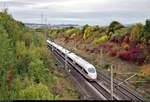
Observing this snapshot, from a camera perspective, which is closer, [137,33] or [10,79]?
[10,79]

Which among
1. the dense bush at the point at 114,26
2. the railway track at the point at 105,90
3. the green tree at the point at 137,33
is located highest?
the dense bush at the point at 114,26

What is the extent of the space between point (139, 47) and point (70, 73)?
17.7 metres

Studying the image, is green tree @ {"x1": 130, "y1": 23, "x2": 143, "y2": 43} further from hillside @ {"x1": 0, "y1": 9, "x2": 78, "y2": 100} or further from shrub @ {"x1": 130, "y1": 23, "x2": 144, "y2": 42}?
hillside @ {"x1": 0, "y1": 9, "x2": 78, "y2": 100}

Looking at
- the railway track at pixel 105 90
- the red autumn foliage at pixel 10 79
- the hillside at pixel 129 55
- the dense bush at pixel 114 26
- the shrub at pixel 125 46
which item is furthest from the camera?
the dense bush at pixel 114 26

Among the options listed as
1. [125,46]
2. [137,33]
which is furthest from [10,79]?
[137,33]

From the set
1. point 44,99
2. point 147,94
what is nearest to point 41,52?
point 44,99

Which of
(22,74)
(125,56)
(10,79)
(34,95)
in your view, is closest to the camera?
(34,95)

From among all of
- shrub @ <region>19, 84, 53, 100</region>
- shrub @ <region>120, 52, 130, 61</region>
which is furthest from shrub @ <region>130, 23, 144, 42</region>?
shrub @ <region>19, 84, 53, 100</region>

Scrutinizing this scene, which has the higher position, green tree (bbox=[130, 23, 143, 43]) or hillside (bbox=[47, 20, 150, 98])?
green tree (bbox=[130, 23, 143, 43])

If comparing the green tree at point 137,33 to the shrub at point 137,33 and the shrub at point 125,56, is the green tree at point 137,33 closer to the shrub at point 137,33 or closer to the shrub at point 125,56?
the shrub at point 137,33

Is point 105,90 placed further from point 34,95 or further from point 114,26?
point 114,26

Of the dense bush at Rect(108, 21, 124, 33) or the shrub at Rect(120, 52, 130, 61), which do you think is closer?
the shrub at Rect(120, 52, 130, 61)

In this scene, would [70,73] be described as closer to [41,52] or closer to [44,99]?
[41,52]

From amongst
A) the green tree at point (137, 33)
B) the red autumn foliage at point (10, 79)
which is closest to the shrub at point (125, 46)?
the green tree at point (137, 33)
